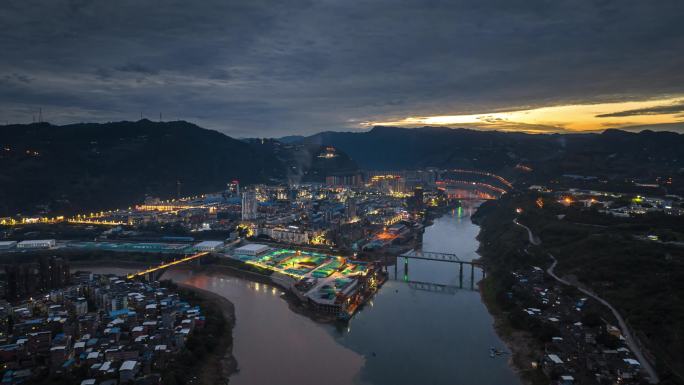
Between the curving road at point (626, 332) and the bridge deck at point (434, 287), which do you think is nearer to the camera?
the curving road at point (626, 332)

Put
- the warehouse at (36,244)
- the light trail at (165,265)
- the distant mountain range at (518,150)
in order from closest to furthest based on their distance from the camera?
the light trail at (165,265) → the warehouse at (36,244) → the distant mountain range at (518,150)

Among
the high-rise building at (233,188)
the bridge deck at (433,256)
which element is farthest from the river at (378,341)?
the high-rise building at (233,188)

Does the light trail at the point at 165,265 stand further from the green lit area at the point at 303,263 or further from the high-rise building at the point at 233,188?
the high-rise building at the point at 233,188

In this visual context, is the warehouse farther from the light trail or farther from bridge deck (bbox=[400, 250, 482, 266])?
bridge deck (bbox=[400, 250, 482, 266])

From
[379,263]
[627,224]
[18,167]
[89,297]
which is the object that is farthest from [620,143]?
[18,167]

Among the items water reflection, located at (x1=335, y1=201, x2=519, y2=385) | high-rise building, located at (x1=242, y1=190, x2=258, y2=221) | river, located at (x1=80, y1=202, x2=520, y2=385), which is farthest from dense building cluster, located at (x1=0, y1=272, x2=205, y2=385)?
high-rise building, located at (x1=242, y1=190, x2=258, y2=221)

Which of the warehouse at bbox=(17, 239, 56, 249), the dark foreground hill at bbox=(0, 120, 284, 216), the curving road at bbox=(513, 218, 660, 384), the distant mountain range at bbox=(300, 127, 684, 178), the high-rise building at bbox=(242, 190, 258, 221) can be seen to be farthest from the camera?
the distant mountain range at bbox=(300, 127, 684, 178)
